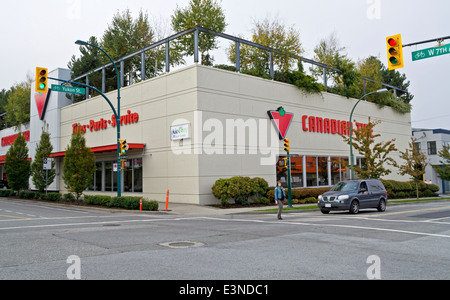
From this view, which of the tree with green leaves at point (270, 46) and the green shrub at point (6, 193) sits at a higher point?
the tree with green leaves at point (270, 46)

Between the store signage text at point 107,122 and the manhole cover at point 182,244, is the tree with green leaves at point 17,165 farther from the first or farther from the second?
the manhole cover at point 182,244

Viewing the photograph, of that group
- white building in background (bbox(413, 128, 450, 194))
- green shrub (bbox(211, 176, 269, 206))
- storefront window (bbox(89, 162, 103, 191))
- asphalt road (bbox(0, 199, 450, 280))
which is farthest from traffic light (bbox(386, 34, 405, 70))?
white building in background (bbox(413, 128, 450, 194))

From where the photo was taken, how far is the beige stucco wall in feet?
79.0

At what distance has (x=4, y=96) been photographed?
66.2 meters

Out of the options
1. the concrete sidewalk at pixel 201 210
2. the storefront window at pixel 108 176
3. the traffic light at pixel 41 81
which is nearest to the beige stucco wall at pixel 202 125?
the storefront window at pixel 108 176

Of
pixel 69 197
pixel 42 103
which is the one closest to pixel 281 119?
pixel 69 197

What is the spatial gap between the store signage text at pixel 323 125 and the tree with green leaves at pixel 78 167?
55.0 ft

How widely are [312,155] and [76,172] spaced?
18.4 m

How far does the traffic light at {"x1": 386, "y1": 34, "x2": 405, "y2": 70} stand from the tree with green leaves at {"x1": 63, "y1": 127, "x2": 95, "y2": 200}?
2057 centimetres

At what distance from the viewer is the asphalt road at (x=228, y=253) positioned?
6252mm

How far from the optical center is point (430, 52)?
41.2ft

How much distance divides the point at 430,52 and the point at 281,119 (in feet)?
53.7

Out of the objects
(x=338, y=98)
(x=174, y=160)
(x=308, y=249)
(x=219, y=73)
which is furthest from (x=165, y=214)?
(x=338, y=98)

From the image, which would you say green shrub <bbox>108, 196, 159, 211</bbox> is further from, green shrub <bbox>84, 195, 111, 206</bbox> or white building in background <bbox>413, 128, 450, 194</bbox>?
white building in background <bbox>413, 128, 450, 194</bbox>
